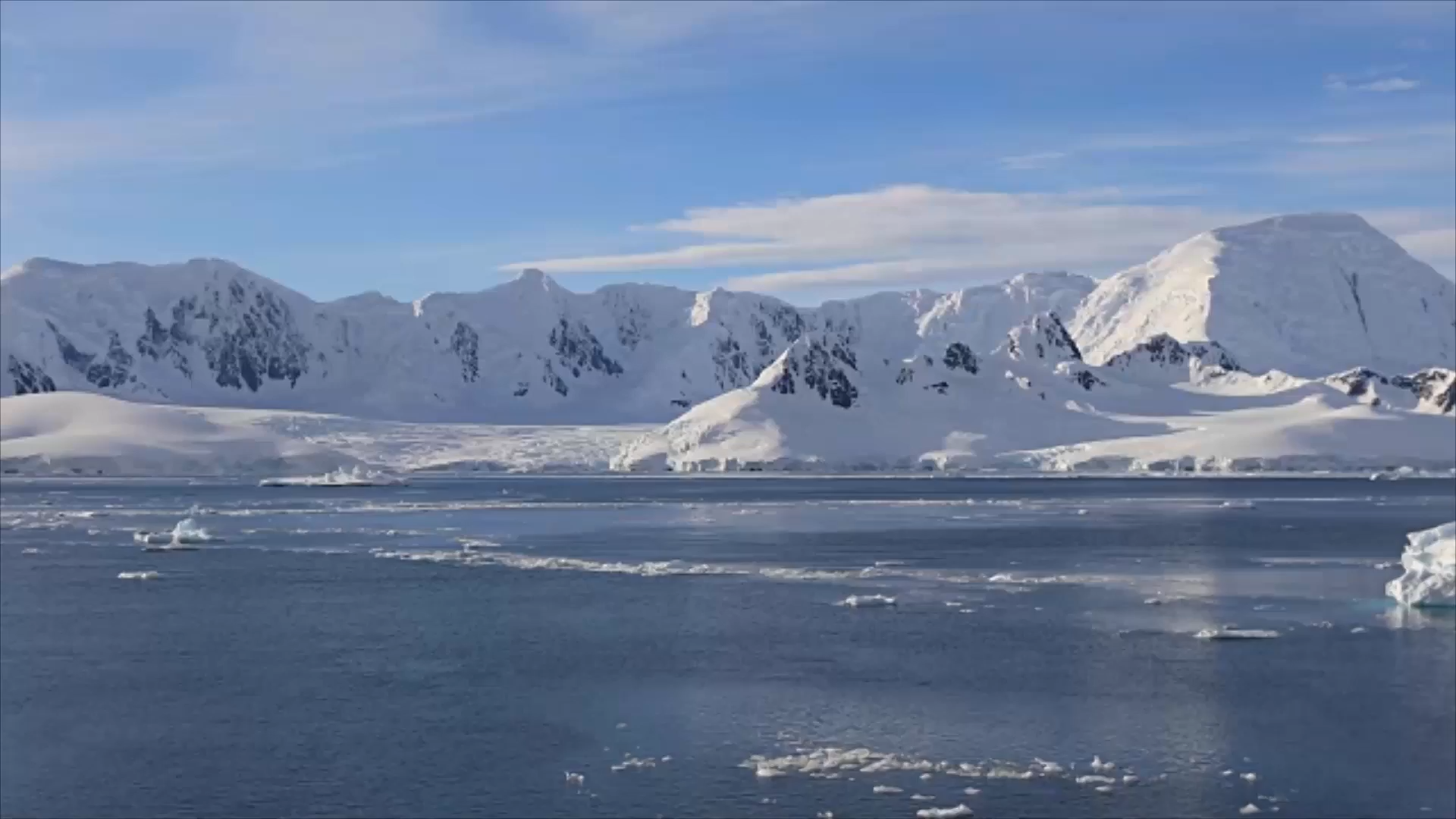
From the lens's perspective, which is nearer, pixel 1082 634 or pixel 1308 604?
pixel 1082 634

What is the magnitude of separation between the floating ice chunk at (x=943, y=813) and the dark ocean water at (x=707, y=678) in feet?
1.34

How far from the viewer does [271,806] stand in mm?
27203

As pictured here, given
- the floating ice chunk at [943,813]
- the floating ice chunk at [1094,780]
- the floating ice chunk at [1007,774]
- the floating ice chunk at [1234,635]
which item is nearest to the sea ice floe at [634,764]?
the floating ice chunk at [943,813]

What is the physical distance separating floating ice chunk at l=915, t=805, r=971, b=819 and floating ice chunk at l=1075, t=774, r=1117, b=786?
2.92 m

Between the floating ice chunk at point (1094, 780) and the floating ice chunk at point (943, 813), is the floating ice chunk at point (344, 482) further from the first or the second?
the floating ice chunk at point (943, 813)

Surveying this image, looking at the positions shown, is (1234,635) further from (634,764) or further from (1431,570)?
(634,764)

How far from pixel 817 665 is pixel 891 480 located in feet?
482

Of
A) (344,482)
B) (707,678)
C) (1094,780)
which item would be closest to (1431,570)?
(707,678)

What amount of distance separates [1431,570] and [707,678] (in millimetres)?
24465

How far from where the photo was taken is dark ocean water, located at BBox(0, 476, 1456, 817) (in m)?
27.8

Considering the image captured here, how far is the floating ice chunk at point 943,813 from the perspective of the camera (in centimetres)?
2523

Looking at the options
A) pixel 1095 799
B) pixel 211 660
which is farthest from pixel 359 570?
pixel 1095 799

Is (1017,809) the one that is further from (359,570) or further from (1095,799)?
(359,570)

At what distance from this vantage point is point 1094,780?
2761 centimetres
